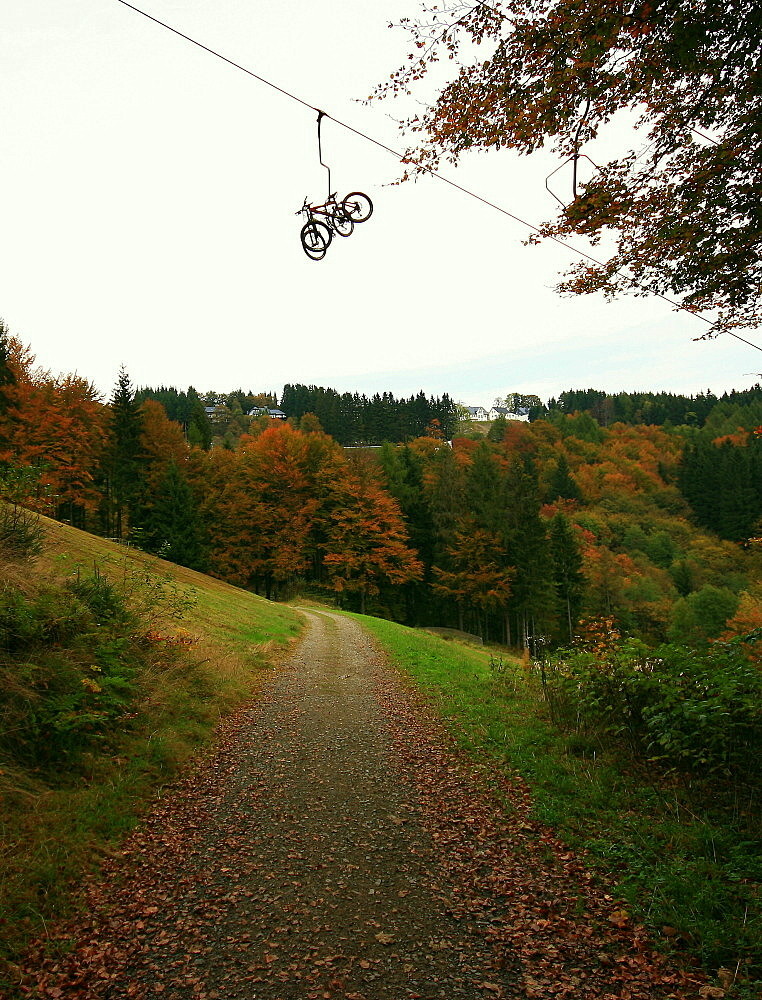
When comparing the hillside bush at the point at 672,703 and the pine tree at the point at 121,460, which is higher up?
the pine tree at the point at 121,460

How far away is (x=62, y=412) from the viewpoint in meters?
30.5

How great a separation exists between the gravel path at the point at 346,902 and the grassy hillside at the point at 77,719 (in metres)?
0.36

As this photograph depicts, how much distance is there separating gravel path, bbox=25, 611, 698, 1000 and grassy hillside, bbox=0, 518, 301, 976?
0.36m

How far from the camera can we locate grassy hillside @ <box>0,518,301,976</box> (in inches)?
170

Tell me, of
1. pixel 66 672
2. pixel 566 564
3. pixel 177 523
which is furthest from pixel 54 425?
pixel 566 564

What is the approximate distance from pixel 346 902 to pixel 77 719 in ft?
11.7

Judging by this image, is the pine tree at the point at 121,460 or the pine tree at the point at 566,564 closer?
the pine tree at the point at 121,460

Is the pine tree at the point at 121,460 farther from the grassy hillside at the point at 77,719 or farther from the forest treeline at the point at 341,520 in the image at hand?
the grassy hillside at the point at 77,719

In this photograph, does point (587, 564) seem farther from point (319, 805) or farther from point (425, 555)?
point (319, 805)

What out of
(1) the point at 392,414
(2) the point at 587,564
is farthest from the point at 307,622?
(1) the point at 392,414

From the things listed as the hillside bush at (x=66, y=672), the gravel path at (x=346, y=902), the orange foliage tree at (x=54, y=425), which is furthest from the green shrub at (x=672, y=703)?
the orange foliage tree at (x=54, y=425)

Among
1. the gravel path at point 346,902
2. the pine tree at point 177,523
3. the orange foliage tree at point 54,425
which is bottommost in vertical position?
the gravel path at point 346,902

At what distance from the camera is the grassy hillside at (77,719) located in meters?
4.31

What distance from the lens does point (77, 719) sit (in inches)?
228
